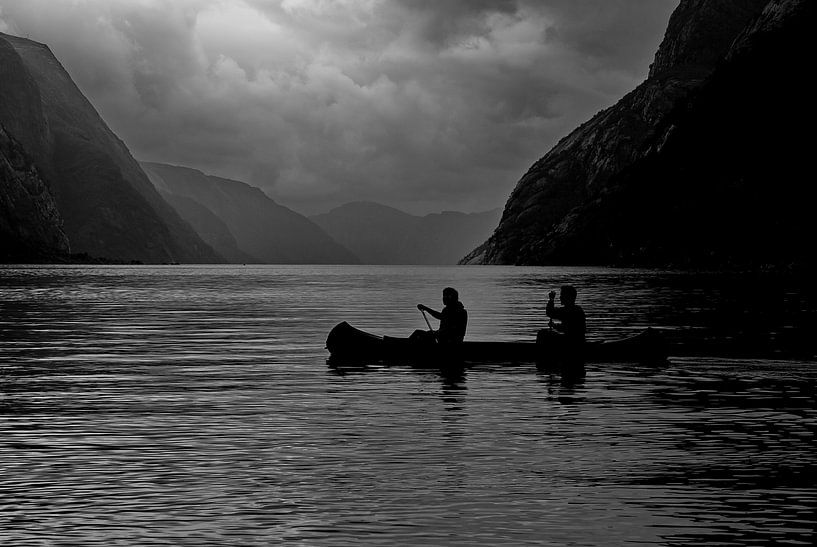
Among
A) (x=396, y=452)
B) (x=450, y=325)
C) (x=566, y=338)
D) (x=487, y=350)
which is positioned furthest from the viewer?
(x=487, y=350)

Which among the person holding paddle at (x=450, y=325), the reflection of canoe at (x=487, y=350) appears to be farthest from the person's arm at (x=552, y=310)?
the person holding paddle at (x=450, y=325)

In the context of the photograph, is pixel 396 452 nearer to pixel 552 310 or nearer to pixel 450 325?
pixel 552 310

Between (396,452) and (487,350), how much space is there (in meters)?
16.8

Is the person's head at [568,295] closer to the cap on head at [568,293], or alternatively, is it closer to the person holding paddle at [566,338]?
the cap on head at [568,293]

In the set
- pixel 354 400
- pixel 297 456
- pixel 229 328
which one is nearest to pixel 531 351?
pixel 354 400

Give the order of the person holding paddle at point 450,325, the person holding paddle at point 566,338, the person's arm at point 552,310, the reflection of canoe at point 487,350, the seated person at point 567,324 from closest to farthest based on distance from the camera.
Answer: the person's arm at point 552,310, the seated person at point 567,324, the person holding paddle at point 566,338, the person holding paddle at point 450,325, the reflection of canoe at point 487,350

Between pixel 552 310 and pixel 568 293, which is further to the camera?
pixel 552 310

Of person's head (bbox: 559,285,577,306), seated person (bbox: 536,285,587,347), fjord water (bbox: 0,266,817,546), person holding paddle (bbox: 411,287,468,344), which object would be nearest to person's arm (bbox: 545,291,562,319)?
seated person (bbox: 536,285,587,347)

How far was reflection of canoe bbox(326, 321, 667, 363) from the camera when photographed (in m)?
36.4

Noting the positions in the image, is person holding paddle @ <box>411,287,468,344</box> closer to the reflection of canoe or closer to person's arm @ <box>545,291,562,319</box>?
the reflection of canoe

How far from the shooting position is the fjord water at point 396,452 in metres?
14.7

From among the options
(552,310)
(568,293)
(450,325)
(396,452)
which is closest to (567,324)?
(552,310)

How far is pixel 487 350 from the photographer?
121 feet

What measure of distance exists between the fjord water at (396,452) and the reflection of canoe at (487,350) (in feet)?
1.75
